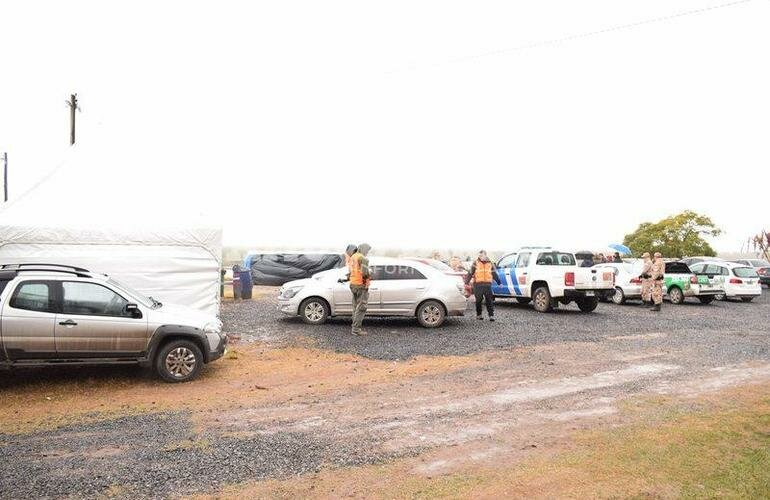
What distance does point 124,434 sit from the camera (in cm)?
592

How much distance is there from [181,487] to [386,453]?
182cm

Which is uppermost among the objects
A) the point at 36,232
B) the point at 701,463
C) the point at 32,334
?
the point at 36,232

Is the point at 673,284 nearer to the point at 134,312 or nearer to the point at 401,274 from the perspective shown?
the point at 401,274

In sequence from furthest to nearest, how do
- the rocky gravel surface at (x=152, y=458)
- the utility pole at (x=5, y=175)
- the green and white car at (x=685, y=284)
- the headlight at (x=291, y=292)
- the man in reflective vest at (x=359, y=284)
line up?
the utility pole at (x=5, y=175) < the green and white car at (x=685, y=284) < the headlight at (x=291, y=292) < the man in reflective vest at (x=359, y=284) < the rocky gravel surface at (x=152, y=458)

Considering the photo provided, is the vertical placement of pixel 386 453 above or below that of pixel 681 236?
below

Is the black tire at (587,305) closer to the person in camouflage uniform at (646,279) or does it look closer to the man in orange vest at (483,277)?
the person in camouflage uniform at (646,279)

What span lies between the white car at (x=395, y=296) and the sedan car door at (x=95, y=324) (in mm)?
5909

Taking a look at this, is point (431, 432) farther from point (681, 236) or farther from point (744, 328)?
point (681, 236)

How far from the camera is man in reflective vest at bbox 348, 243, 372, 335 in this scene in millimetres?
12148

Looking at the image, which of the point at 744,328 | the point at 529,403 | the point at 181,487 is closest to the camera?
the point at 181,487

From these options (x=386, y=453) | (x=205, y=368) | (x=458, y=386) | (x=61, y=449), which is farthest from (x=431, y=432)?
(x=205, y=368)

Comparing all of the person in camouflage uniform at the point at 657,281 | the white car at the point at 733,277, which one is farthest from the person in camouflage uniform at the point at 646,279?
the white car at the point at 733,277

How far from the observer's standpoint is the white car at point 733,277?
2172cm

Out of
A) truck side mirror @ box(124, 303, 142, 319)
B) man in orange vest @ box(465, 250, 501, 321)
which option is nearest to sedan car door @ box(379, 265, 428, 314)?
man in orange vest @ box(465, 250, 501, 321)
